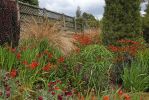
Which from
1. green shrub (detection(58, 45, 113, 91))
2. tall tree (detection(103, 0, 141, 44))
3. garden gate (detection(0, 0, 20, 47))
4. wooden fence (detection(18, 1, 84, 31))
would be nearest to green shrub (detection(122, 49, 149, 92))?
green shrub (detection(58, 45, 113, 91))

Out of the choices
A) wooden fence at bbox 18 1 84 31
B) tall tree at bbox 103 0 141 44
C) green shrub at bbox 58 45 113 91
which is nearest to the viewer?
green shrub at bbox 58 45 113 91

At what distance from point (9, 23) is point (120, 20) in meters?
4.61

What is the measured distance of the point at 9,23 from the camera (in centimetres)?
1161

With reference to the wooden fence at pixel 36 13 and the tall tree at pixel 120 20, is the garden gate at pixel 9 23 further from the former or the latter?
the tall tree at pixel 120 20

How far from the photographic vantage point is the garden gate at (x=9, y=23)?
11.3 meters

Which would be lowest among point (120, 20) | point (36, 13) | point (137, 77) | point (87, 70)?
point (137, 77)

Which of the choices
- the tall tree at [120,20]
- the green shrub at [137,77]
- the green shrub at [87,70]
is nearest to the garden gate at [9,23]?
the green shrub at [87,70]

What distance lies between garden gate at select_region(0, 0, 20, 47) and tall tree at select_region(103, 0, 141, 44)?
3.85m

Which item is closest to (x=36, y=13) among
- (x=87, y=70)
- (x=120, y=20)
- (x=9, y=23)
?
(x=120, y=20)

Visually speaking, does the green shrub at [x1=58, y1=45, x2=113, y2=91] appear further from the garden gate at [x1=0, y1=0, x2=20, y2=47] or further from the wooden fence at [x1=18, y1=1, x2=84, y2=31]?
the wooden fence at [x1=18, y1=1, x2=84, y2=31]

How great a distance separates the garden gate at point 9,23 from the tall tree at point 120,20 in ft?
12.6

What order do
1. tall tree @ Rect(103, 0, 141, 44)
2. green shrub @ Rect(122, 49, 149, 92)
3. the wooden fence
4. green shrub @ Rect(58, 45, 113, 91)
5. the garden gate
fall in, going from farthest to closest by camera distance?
the wooden fence, tall tree @ Rect(103, 0, 141, 44), the garden gate, green shrub @ Rect(122, 49, 149, 92), green shrub @ Rect(58, 45, 113, 91)

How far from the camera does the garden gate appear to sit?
11297 mm

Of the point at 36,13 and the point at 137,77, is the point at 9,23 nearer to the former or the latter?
the point at 137,77
